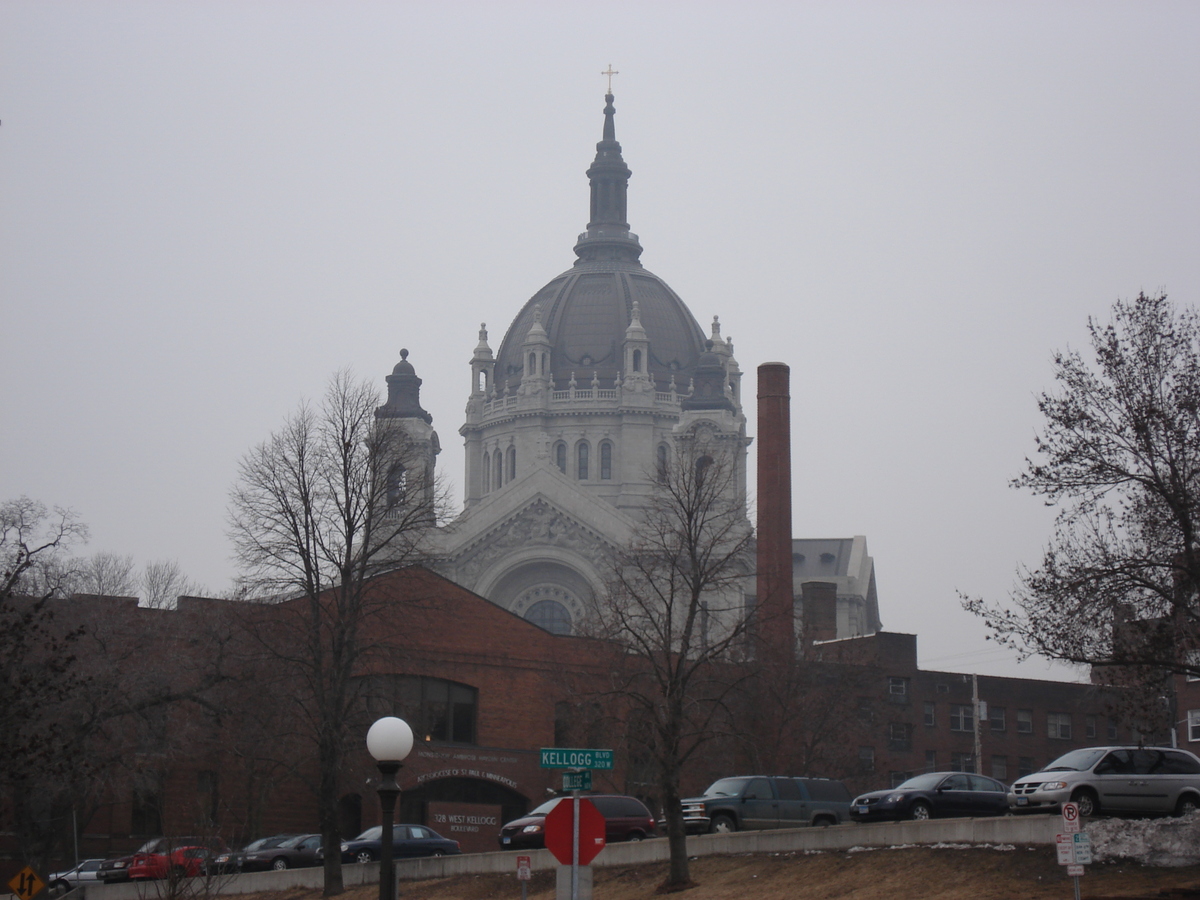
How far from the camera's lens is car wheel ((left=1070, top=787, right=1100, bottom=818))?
85.6 feet

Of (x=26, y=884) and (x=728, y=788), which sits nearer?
(x=26, y=884)

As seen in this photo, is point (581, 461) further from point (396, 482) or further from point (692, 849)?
point (692, 849)

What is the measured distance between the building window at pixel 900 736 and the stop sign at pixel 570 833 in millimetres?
50449

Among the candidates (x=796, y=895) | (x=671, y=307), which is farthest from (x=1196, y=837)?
(x=671, y=307)

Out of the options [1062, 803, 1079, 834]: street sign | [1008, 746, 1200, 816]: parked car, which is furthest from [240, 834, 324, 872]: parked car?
[1062, 803, 1079, 834]: street sign

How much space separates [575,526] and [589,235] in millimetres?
47295

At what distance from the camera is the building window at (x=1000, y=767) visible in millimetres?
66688

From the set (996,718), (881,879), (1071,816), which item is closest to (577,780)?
(1071,816)

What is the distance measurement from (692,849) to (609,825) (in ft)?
13.3

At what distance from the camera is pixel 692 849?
31.5 meters

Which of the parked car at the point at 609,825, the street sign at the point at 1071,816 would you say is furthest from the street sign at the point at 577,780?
the parked car at the point at 609,825

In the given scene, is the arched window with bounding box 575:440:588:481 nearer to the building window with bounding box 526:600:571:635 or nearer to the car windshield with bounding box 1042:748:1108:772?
the building window with bounding box 526:600:571:635

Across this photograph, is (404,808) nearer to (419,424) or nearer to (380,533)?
(380,533)

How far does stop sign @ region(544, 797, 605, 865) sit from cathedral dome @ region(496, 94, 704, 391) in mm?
94111
